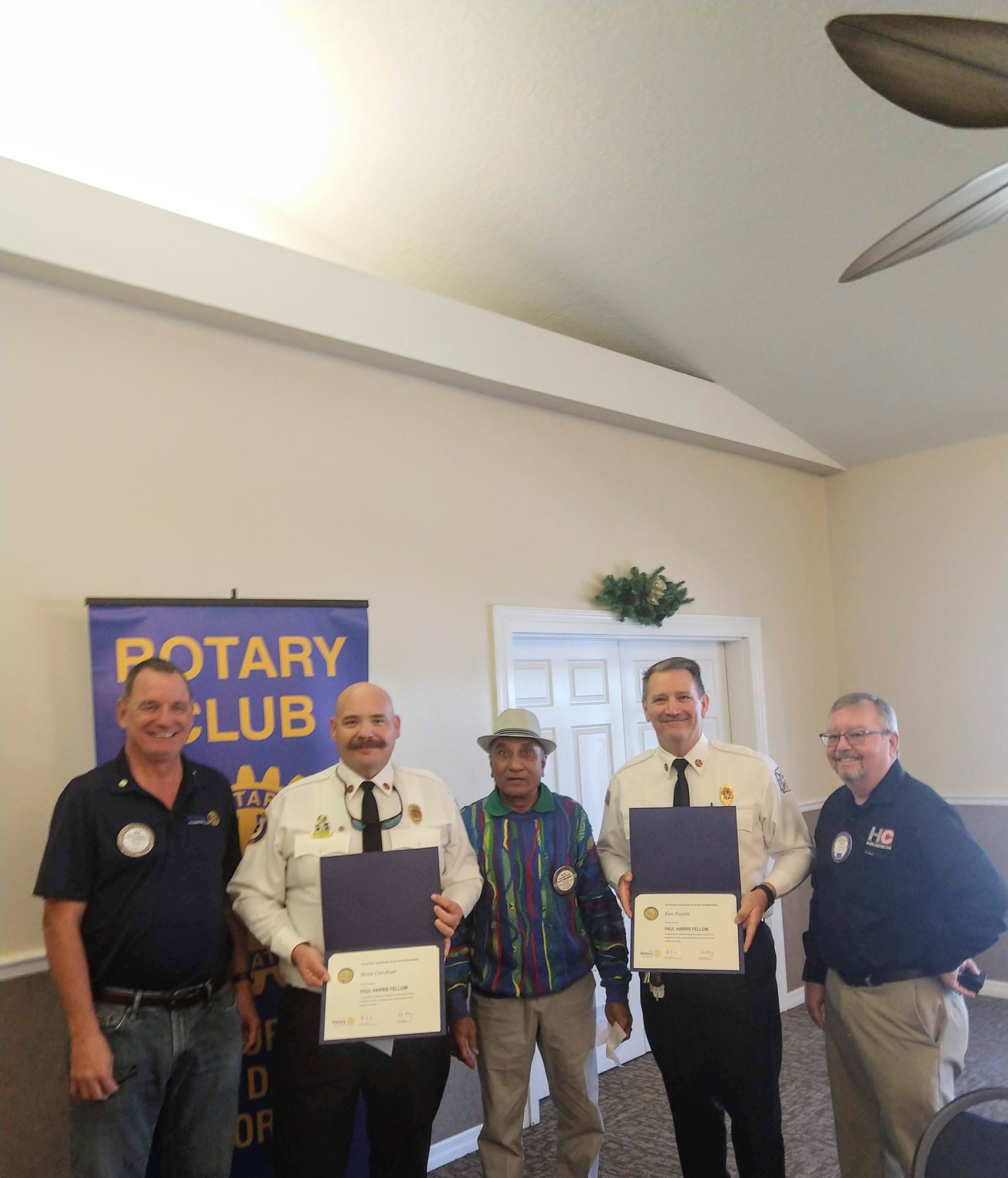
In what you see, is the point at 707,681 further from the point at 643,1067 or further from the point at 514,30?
the point at 514,30

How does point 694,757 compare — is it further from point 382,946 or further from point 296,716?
point 296,716

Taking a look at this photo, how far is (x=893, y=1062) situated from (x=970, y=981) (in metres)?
0.28

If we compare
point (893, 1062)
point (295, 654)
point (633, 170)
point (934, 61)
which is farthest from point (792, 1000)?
point (934, 61)

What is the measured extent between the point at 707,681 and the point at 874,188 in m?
2.51

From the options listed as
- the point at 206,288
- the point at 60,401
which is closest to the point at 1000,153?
the point at 206,288

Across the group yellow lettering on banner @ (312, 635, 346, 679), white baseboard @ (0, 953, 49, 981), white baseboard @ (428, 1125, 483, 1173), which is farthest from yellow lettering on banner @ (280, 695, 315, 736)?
white baseboard @ (428, 1125, 483, 1173)

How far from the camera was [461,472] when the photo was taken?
3746 millimetres

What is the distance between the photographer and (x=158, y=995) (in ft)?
7.29

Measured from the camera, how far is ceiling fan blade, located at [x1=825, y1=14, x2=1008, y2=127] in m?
1.50

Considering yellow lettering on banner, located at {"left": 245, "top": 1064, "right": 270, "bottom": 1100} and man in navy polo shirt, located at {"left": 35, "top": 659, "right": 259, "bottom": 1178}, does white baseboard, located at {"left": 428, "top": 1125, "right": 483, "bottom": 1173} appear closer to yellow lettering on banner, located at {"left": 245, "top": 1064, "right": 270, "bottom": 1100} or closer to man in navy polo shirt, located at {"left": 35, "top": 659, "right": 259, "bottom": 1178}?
yellow lettering on banner, located at {"left": 245, "top": 1064, "right": 270, "bottom": 1100}

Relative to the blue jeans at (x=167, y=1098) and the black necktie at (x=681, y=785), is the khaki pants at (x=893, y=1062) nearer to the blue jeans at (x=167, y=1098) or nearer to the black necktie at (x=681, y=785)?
the black necktie at (x=681, y=785)

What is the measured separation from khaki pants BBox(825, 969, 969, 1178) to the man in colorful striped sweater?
1.94 ft

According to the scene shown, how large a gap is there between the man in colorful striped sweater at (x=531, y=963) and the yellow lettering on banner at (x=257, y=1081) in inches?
26.0

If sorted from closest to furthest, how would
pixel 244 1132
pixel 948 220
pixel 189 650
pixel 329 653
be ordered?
pixel 948 220 < pixel 244 1132 < pixel 189 650 < pixel 329 653
